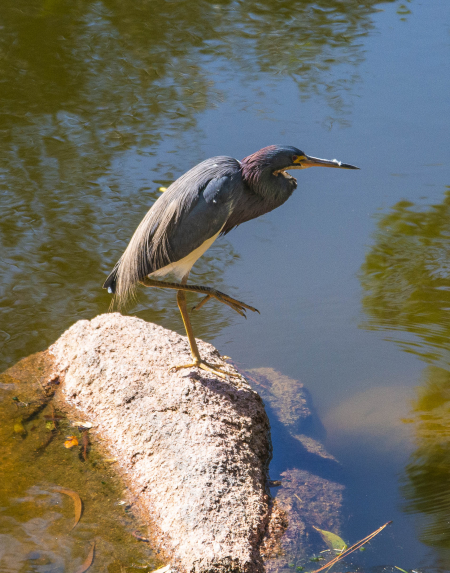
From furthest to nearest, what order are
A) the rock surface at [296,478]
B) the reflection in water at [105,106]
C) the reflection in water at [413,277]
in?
the reflection in water at [105,106] < the reflection in water at [413,277] < the rock surface at [296,478]

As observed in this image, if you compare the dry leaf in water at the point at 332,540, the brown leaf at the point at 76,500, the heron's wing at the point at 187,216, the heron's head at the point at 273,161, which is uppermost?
the heron's head at the point at 273,161

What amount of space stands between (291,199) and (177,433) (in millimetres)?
4373

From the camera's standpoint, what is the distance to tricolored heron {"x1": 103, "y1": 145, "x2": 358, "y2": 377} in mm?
3922

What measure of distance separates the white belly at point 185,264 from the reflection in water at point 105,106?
1.50 meters

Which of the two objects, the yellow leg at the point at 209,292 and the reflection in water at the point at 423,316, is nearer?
the reflection in water at the point at 423,316

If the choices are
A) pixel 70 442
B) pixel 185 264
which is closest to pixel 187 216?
pixel 185 264

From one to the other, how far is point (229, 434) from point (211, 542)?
74 cm

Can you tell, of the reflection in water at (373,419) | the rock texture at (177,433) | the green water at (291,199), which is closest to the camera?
the rock texture at (177,433)

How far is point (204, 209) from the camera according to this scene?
3910 mm

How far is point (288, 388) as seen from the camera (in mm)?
4867

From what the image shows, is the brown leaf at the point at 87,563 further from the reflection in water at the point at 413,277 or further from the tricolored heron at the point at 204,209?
the reflection in water at the point at 413,277

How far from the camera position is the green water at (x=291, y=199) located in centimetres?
461

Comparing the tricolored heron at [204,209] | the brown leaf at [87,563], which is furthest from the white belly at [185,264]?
the brown leaf at [87,563]

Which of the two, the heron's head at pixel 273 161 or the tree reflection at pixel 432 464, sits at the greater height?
the heron's head at pixel 273 161
